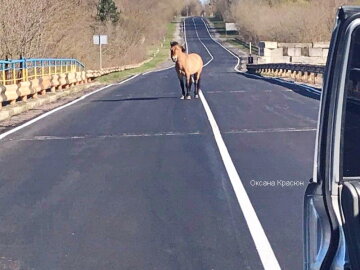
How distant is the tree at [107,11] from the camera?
81.7 m

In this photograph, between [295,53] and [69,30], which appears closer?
[69,30]

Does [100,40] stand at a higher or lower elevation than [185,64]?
higher

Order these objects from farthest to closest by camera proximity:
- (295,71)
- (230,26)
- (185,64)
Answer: (230,26) → (295,71) → (185,64)

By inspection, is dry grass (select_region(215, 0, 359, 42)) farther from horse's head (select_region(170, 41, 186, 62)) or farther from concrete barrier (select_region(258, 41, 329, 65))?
horse's head (select_region(170, 41, 186, 62))

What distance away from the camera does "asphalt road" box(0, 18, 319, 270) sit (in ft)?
20.5

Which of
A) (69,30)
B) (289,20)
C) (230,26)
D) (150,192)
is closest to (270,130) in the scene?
(150,192)

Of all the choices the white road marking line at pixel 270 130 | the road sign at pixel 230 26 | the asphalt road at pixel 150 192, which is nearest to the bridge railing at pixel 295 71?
the white road marking line at pixel 270 130

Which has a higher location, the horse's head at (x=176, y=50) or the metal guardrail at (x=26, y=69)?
the horse's head at (x=176, y=50)

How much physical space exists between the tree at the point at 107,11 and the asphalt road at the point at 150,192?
6574cm

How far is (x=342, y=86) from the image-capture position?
10.9 feet

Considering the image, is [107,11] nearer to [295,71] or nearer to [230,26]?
[295,71]

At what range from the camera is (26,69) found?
24531 millimetres

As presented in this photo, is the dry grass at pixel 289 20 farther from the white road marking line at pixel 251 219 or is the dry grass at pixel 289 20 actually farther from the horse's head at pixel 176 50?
the white road marking line at pixel 251 219

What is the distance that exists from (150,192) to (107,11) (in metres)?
76.1
